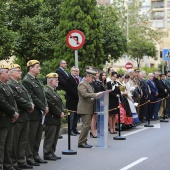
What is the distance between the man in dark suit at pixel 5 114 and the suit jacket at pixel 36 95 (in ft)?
3.27

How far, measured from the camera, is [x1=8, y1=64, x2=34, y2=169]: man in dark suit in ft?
36.5

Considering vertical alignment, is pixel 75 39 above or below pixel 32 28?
below

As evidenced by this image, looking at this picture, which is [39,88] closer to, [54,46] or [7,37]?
[7,37]

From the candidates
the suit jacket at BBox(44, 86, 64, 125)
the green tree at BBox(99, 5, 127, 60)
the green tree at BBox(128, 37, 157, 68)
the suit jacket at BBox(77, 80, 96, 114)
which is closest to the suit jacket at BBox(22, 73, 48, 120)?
the suit jacket at BBox(44, 86, 64, 125)

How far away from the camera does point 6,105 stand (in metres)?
10.3

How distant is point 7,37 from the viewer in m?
24.0

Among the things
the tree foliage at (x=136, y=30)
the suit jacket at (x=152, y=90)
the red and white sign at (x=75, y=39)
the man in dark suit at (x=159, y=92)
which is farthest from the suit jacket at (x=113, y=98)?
the tree foliage at (x=136, y=30)

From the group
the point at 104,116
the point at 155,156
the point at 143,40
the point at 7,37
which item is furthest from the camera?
the point at 143,40

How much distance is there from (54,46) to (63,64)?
12.1 meters

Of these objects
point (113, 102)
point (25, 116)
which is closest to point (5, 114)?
point (25, 116)

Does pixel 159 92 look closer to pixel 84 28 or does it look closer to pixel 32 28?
pixel 84 28

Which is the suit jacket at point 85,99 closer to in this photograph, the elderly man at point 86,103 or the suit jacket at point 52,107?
the elderly man at point 86,103

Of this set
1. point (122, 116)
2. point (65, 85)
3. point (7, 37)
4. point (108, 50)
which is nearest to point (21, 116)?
point (65, 85)

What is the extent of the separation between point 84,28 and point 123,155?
15.8 meters
